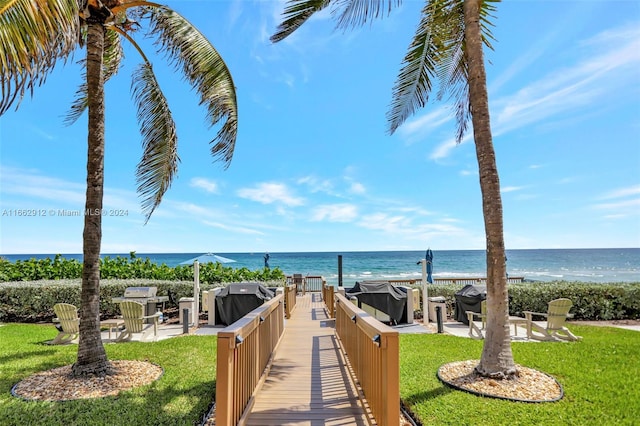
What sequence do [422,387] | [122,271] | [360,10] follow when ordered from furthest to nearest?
[122,271]
[360,10]
[422,387]

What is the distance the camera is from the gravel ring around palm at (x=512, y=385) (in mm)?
4066

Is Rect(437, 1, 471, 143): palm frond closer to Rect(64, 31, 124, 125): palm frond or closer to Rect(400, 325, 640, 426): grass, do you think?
Rect(400, 325, 640, 426): grass

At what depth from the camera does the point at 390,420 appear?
2.52m

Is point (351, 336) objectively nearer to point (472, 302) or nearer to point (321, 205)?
point (472, 302)

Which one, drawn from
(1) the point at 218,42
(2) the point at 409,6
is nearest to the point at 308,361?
(1) the point at 218,42

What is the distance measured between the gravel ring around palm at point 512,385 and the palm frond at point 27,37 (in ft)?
17.9

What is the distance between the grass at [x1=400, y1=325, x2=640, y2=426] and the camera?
3.55 metres

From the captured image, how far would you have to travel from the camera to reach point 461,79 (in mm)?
6867

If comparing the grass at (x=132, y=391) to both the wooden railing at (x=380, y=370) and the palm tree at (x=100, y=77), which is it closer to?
the palm tree at (x=100, y=77)

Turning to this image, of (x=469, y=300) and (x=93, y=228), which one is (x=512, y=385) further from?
(x=93, y=228)

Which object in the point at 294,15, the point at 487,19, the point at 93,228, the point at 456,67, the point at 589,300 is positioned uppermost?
the point at 487,19

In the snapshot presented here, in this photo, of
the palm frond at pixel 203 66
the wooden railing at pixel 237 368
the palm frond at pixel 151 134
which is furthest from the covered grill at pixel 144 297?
the wooden railing at pixel 237 368

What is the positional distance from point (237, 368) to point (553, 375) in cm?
464

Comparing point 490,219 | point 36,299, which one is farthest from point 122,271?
point 490,219
